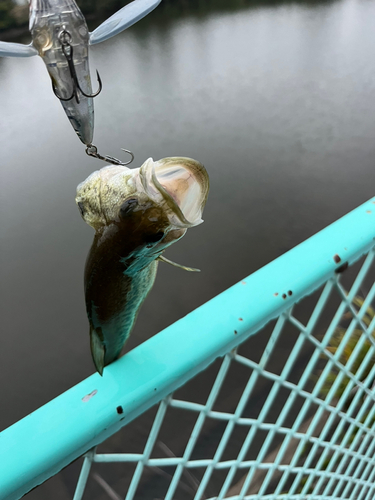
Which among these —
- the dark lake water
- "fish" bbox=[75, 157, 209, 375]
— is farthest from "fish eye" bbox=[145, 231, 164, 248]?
the dark lake water

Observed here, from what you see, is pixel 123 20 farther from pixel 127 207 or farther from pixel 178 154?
pixel 178 154

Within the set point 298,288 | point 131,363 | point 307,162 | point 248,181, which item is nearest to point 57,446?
point 131,363

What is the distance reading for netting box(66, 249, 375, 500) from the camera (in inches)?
12.8

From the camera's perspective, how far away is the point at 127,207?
20 cm

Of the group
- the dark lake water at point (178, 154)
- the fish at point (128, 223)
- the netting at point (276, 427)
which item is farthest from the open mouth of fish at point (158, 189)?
the dark lake water at point (178, 154)

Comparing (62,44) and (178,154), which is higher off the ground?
(62,44)

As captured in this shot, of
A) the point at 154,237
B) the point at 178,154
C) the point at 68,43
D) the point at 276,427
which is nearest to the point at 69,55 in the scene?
the point at 68,43

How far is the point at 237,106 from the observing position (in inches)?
173

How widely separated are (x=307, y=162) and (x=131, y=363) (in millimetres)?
4272

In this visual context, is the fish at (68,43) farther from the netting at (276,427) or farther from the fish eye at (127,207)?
the netting at (276,427)

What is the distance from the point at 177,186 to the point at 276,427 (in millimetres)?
324

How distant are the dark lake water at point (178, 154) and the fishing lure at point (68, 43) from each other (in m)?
2.41

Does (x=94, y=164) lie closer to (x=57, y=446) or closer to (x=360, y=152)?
(x=57, y=446)

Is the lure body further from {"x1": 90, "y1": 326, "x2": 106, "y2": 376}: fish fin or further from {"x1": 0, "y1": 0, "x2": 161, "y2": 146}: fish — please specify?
{"x1": 90, "y1": 326, "x2": 106, "y2": 376}: fish fin
